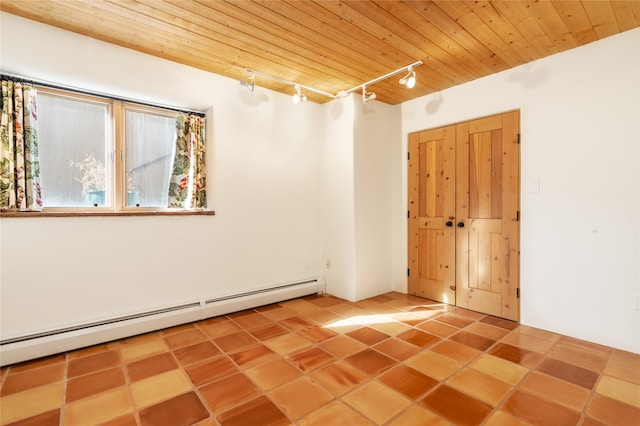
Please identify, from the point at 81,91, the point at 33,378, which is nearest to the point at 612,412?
the point at 33,378

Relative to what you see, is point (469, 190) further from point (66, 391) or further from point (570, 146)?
point (66, 391)

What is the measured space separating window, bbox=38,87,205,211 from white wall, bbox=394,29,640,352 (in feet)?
11.8

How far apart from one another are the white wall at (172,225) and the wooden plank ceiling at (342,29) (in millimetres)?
242

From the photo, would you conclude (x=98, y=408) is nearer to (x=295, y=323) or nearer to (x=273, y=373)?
(x=273, y=373)

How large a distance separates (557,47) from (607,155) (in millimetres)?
1044

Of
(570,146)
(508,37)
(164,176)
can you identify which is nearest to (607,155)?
(570,146)

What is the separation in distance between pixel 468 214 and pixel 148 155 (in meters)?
3.50

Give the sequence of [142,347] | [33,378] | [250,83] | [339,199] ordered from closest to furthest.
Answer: [33,378] < [142,347] < [250,83] < [339,199]

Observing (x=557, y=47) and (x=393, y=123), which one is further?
(x=393, y=123)

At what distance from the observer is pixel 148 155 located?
3109 millimetres

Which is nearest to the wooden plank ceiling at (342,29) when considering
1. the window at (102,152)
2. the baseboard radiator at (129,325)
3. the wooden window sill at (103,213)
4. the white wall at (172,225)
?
the white wall at (172,225)

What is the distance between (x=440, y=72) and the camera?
3.26 meters

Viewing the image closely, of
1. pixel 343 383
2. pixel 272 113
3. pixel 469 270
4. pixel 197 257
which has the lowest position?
pixel 343 383

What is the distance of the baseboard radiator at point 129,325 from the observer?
7.67ft
